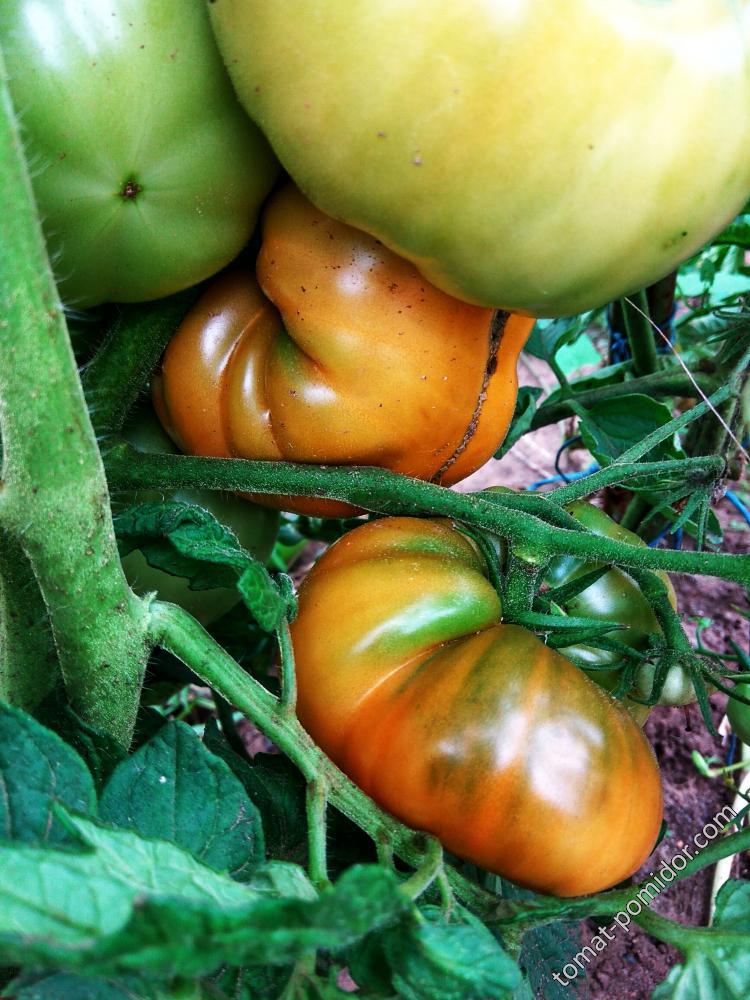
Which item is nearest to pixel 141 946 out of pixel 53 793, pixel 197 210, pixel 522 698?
pixel 53 793

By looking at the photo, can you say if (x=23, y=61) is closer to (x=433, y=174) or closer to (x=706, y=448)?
(x=433, y=174)

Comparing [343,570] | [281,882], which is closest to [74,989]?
[281,882]

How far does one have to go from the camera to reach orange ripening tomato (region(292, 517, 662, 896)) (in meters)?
0.53

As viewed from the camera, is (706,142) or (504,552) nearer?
(706,142)

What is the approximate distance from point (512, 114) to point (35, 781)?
0.39 metres

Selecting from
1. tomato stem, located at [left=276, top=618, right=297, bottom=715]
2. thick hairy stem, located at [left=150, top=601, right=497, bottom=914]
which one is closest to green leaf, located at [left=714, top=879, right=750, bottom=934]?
thick hairy stem, located at [left=150, top=601, right=497, bottom=914]

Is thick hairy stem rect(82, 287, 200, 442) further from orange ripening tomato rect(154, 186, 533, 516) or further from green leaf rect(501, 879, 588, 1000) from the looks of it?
green leaf rect(501, 879, 588, 1000)

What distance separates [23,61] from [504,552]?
44 centimetres

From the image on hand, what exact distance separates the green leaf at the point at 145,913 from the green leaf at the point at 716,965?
1.00 feet

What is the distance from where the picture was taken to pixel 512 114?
40 centimetres

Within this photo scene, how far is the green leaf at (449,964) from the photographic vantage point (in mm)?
375

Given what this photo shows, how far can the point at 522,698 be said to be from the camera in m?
0.54

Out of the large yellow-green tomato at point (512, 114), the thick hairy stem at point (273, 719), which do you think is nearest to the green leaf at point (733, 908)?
the thick hairy stem at point (273, 719)

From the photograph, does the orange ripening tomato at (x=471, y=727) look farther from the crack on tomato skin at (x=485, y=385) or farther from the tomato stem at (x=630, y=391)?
the tomato stem at (x=630, y=391)
